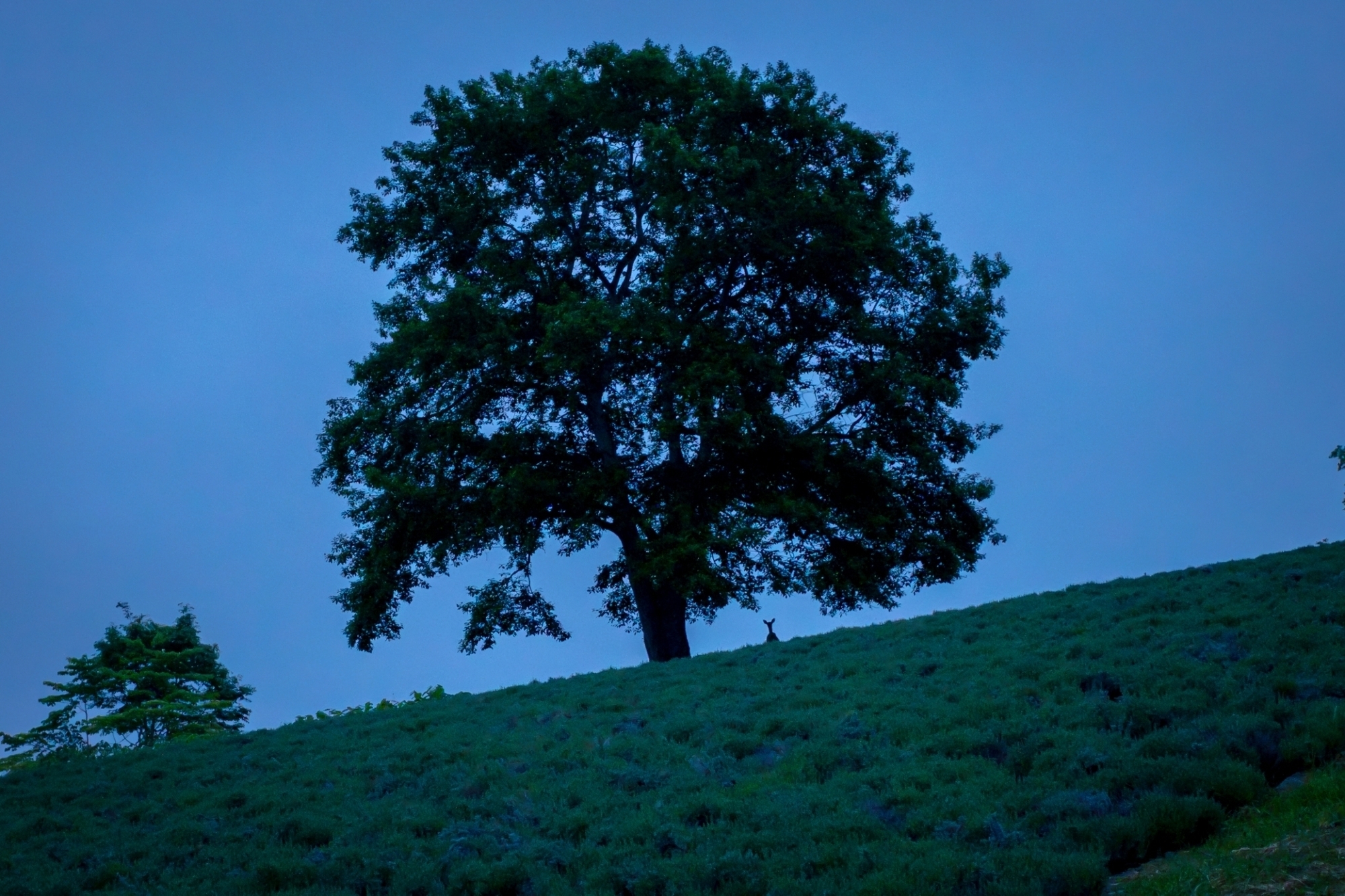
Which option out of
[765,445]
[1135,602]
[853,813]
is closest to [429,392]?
[765,445]

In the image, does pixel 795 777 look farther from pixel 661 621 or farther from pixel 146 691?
pixel 146 691

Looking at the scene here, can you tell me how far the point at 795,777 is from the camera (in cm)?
1135

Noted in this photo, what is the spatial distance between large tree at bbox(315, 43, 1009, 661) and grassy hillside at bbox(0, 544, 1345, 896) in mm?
7147

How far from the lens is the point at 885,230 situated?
25781 mm

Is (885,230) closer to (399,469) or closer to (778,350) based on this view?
(778,350)

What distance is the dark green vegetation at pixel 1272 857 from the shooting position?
24.6ft

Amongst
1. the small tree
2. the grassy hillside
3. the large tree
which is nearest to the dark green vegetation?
the grassy hillside

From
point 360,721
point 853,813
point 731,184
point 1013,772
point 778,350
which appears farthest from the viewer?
point 778,350

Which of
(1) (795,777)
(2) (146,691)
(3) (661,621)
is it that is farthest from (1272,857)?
(2) (146,691)

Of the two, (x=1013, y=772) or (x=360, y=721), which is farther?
(x=360, y=721)

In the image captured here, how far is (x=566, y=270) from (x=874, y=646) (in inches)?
537

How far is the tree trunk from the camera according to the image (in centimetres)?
2480

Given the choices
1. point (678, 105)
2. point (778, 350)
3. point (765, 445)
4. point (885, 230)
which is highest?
point (678, 105)

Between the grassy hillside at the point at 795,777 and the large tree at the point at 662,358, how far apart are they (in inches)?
281
